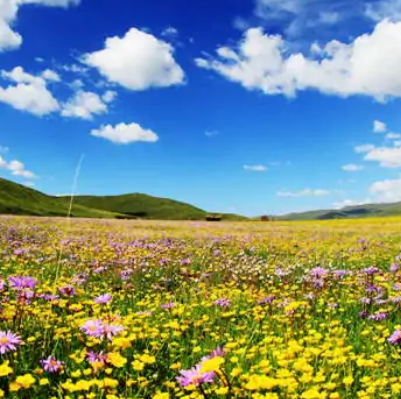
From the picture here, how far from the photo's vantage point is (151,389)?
15.0ft

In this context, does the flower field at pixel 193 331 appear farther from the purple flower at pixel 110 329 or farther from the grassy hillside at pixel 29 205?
the grassy hillside at pixel 29 205

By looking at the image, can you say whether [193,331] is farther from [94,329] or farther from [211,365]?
[211,365]

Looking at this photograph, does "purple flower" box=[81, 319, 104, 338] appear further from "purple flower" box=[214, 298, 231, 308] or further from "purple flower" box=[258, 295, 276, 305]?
"purple flower" box=[258, 295, 276, 305]

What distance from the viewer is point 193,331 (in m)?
6.44

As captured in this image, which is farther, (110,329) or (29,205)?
(29,205)

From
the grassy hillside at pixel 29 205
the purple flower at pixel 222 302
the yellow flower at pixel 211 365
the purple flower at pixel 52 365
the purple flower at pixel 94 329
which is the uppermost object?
the yellow flower at pixel 211 365

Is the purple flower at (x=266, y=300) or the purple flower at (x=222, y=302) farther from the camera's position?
the purple flower at (x=266, y=300)

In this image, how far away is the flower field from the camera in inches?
163

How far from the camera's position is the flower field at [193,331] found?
163 inches

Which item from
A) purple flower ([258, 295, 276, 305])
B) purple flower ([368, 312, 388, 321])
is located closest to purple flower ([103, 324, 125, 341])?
purple flower ([258, 295, 276, 305])

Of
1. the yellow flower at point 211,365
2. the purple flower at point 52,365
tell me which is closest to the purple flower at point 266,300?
the purple flower at point 52,365

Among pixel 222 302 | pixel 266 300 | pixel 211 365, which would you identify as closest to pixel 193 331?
pixel 222 302

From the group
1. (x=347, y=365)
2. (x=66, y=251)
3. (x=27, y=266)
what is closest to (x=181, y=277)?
(x=27, y=266)

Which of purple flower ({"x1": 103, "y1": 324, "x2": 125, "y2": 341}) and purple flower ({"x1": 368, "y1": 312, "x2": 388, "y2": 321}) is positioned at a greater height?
purple flower ({"x1": 368, "y1": 312, "x2": 388, "y2": 321})
